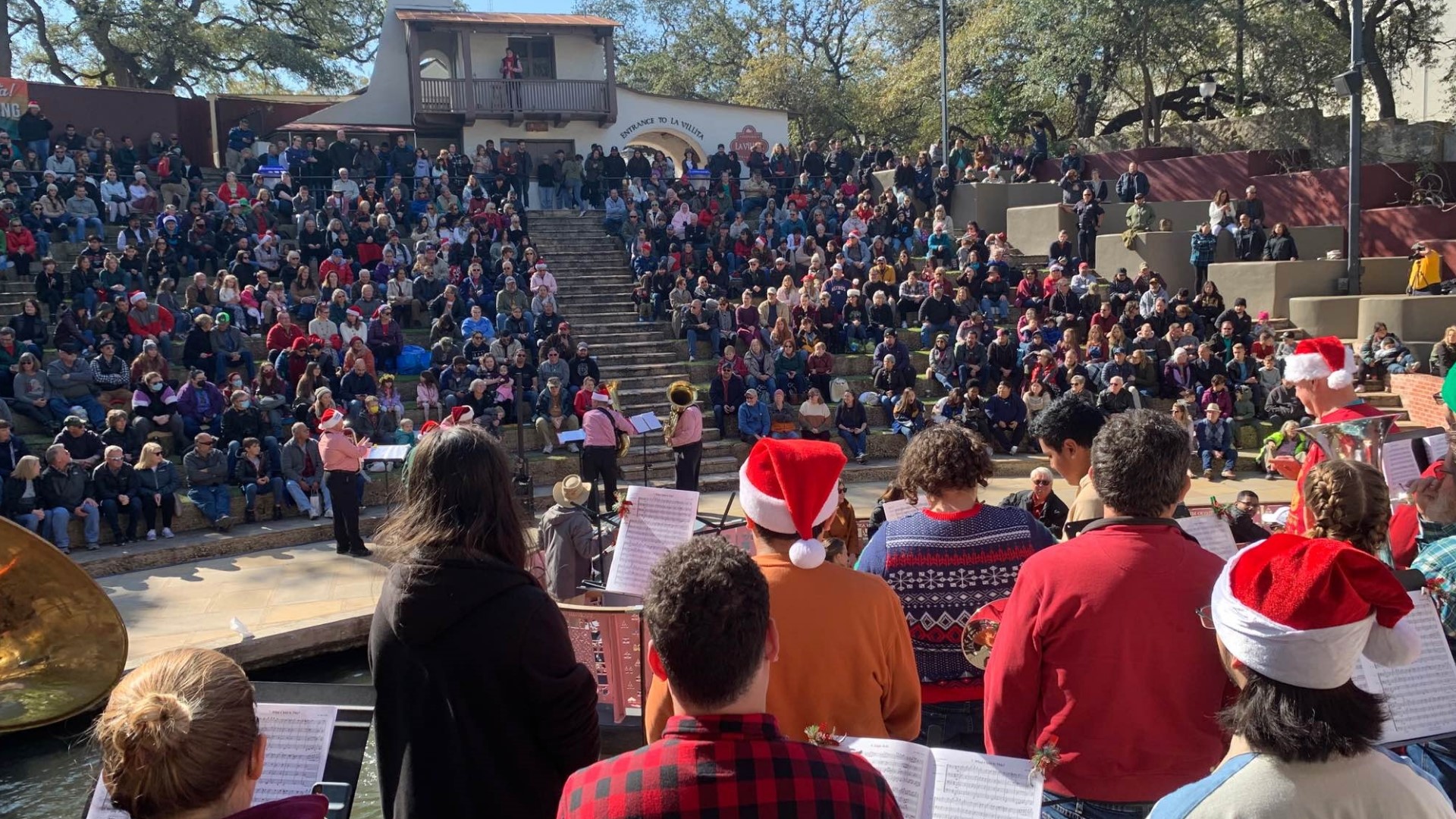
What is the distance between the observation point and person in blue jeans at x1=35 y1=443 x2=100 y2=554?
10.2m

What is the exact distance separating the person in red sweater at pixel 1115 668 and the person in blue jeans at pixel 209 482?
10.3 m

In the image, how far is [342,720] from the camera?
2420 millimetres

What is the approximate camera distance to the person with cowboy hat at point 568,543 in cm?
680

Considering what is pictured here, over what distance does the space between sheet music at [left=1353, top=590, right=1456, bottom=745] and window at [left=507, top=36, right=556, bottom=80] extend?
25086 mm

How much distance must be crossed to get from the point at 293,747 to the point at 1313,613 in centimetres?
196

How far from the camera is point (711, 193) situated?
70.6 feet

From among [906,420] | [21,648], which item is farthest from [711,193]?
[21,648]

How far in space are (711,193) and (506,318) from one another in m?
7.36

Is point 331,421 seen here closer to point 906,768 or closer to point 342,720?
point 342,720

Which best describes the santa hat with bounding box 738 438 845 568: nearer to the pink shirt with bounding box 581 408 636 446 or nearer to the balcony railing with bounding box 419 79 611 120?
the pink shirt with bounding box 581 408 636 446

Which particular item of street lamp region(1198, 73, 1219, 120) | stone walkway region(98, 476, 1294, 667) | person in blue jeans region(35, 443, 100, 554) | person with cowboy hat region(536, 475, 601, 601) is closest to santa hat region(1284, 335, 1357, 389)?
person with cowboy hat region(536, 475, 601, 601)

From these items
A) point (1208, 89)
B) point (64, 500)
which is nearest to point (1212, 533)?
point (64, 500)

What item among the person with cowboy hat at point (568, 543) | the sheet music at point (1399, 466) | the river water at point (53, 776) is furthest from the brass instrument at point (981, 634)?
the person with cowboy hat at point (568, 543)

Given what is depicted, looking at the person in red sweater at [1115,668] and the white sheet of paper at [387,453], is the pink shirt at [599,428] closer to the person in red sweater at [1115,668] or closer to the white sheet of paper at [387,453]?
the white sheet of paper at [387,453]
